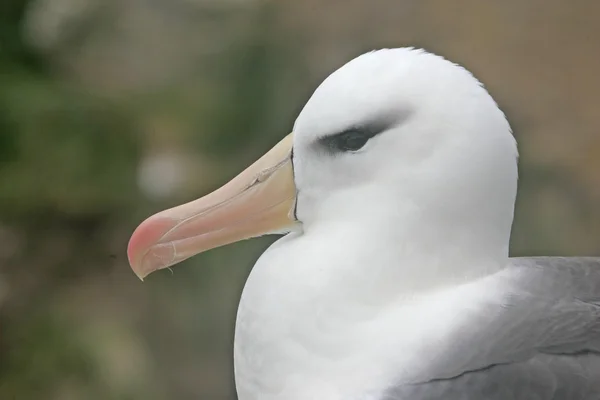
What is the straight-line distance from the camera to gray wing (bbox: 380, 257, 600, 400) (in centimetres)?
69

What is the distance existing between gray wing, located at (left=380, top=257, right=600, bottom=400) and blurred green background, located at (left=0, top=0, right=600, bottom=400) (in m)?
0.96

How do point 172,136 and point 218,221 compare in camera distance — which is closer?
A: point 218,221

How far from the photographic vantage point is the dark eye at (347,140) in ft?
2.59

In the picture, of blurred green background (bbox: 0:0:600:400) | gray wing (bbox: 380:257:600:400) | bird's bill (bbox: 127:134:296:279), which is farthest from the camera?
blurred green background (bbox: 0:0:600:400)

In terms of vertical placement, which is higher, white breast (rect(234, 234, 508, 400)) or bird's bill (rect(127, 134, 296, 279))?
bird's bill (rect(127, 134, 296, 279))

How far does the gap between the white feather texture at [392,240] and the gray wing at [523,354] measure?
17 millimetres

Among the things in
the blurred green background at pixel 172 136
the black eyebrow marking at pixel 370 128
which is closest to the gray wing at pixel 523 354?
the black eyebrow marking at pixel 370 128

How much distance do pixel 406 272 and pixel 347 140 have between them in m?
0.15

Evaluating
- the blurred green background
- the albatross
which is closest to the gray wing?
the albatross

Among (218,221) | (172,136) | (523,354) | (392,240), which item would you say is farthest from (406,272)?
(172,136)

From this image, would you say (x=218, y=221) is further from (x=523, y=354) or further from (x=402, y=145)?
(x=523, y=354)

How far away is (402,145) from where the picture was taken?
2.52ft

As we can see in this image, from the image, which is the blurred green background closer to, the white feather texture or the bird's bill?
the bird's bill

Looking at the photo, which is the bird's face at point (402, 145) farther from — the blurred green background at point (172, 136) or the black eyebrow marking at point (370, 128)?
the blurred green background at point (172, 136)
